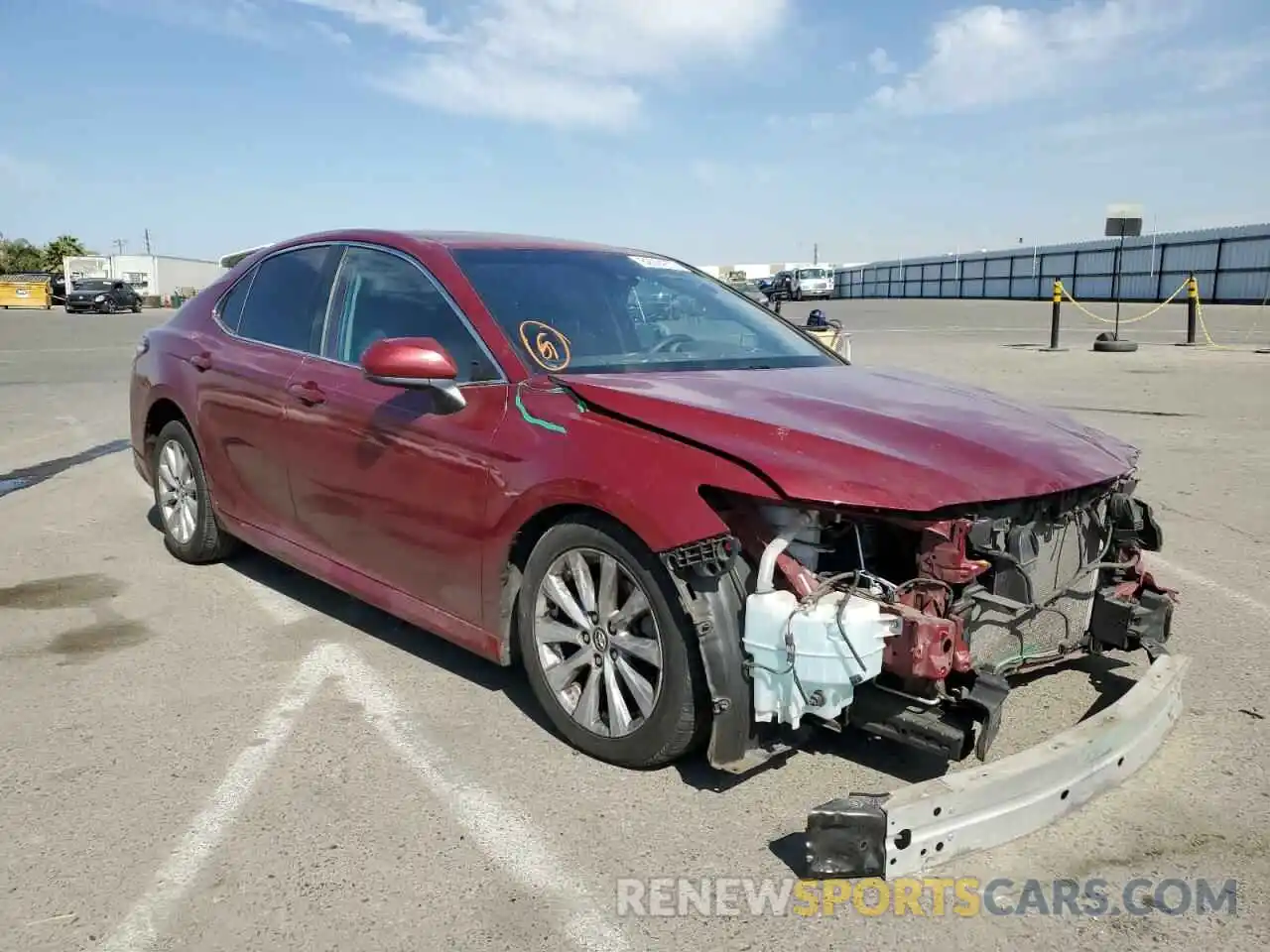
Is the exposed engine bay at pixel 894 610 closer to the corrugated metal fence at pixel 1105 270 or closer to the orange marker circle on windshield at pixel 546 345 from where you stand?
the orange marker circle on windshield at pixel 546 345

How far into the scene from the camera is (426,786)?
3295mm

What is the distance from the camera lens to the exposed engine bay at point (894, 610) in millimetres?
2906

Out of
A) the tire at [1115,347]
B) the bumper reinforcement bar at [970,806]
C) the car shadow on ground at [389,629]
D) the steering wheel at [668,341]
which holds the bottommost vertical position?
the car shadow on ground at [389,629]

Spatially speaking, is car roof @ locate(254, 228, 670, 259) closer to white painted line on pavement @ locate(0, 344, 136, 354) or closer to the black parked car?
white painted line on pavement @ locate(0, 344, 136, 354)

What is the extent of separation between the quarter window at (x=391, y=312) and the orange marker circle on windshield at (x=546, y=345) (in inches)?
6.1

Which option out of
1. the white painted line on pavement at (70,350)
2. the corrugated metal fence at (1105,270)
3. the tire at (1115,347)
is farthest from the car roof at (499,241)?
the corrugated metal fence at (1105,270)

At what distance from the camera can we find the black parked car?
46013 mm

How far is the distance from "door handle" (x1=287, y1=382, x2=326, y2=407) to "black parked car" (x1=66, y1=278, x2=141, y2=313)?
155 ft

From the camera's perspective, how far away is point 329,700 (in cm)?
395

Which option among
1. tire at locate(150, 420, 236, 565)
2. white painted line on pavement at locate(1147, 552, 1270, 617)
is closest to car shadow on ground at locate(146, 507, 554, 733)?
tire at locate(150, 420, 236, 565)

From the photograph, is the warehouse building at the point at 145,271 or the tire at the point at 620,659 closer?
the tire at the point at 620,659

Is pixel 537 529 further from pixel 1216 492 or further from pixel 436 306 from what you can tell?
pixel 1216 492

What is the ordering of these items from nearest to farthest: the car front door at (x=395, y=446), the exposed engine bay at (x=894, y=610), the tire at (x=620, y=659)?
the exposed engine bay at (x=894, y=610) < the tire at (x=620, y=659) < the car front door at (x=395, y=446)

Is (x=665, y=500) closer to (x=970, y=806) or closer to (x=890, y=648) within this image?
(x=890, y=648)
